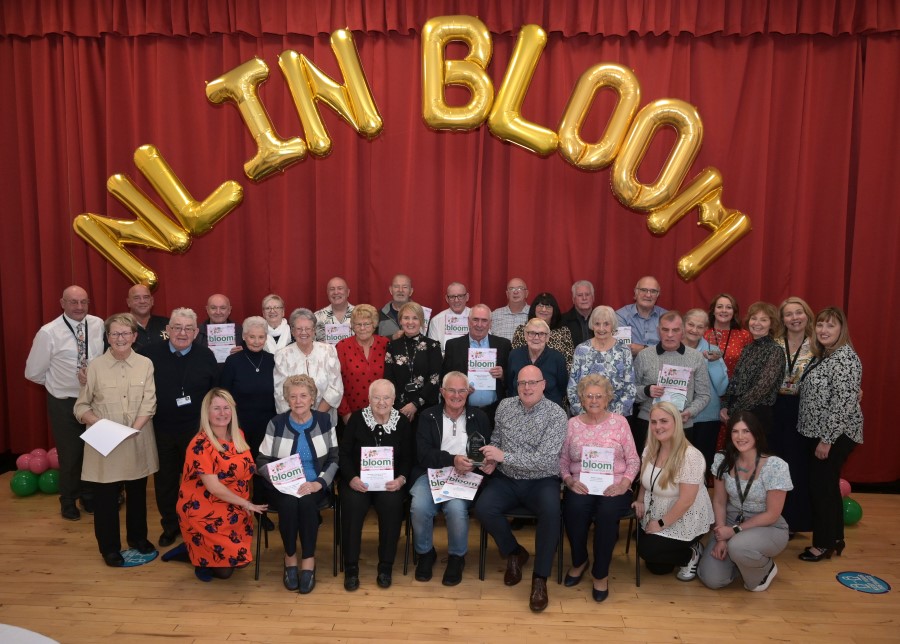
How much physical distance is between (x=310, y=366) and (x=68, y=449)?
2.17 meters

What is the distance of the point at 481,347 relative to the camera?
4551mm

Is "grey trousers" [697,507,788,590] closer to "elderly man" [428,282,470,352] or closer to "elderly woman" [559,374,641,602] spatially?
"elderly woman" [559,374,641,602]

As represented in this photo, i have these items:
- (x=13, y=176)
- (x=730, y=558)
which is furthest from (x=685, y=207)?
(x=13, y=176)

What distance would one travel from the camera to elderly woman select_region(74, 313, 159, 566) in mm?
3928

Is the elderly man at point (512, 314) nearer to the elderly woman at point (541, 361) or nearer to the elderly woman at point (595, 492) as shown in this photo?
the elderly woman at point (541, 361)

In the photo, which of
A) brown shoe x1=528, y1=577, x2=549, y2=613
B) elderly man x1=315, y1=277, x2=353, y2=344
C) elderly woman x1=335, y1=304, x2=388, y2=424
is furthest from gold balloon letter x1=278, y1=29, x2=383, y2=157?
brown shoe x1=528, y1=577, x2=549, y2=613

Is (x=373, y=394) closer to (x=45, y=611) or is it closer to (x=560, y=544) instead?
(x=560, y=544)

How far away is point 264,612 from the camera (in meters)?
3.57

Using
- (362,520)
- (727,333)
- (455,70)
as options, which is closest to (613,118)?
(455,70)

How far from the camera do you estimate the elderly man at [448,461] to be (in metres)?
3.89

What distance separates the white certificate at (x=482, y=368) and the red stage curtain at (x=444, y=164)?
1.61 m

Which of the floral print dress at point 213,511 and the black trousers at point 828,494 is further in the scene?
the black trousers at point 828,494

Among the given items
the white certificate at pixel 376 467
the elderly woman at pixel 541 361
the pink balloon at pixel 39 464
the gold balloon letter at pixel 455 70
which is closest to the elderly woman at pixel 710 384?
the elderly woman at pixel 541 361

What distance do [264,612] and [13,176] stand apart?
5.02 metres
